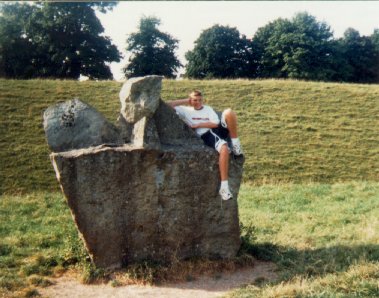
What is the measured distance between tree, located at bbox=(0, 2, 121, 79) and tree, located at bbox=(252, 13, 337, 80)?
2038 centimetres

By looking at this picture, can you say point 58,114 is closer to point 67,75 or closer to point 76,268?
point 76,268

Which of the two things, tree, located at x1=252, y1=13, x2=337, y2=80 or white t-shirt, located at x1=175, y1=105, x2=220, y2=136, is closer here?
white t-shirt, located at x1=175, y1=105, x2=220, y2=136

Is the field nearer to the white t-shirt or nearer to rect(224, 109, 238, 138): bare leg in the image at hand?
rect(224, 109, 238, 138): bare leg

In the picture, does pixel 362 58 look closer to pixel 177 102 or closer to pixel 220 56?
pixel 220 56

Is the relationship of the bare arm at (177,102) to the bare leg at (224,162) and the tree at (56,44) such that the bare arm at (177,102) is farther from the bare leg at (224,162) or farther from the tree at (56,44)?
the tree at (56,44)

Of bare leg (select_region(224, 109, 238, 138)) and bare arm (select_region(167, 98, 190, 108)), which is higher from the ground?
bare arm (select_region(167, 98, 190, 108))

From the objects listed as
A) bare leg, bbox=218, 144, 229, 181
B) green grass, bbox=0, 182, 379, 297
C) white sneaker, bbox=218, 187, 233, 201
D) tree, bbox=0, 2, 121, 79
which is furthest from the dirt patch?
tree, bbox=0, 2, 121, 79

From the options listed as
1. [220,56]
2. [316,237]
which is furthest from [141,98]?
[220,56]

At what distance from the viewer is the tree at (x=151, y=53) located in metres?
58.6

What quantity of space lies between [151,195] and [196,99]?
2260 millimetres

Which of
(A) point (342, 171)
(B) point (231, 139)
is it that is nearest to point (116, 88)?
(A) point (342, 171)

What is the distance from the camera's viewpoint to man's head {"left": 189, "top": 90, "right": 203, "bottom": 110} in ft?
31.8

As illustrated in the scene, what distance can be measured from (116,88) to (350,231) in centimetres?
2579

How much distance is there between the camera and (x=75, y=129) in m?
9.20
